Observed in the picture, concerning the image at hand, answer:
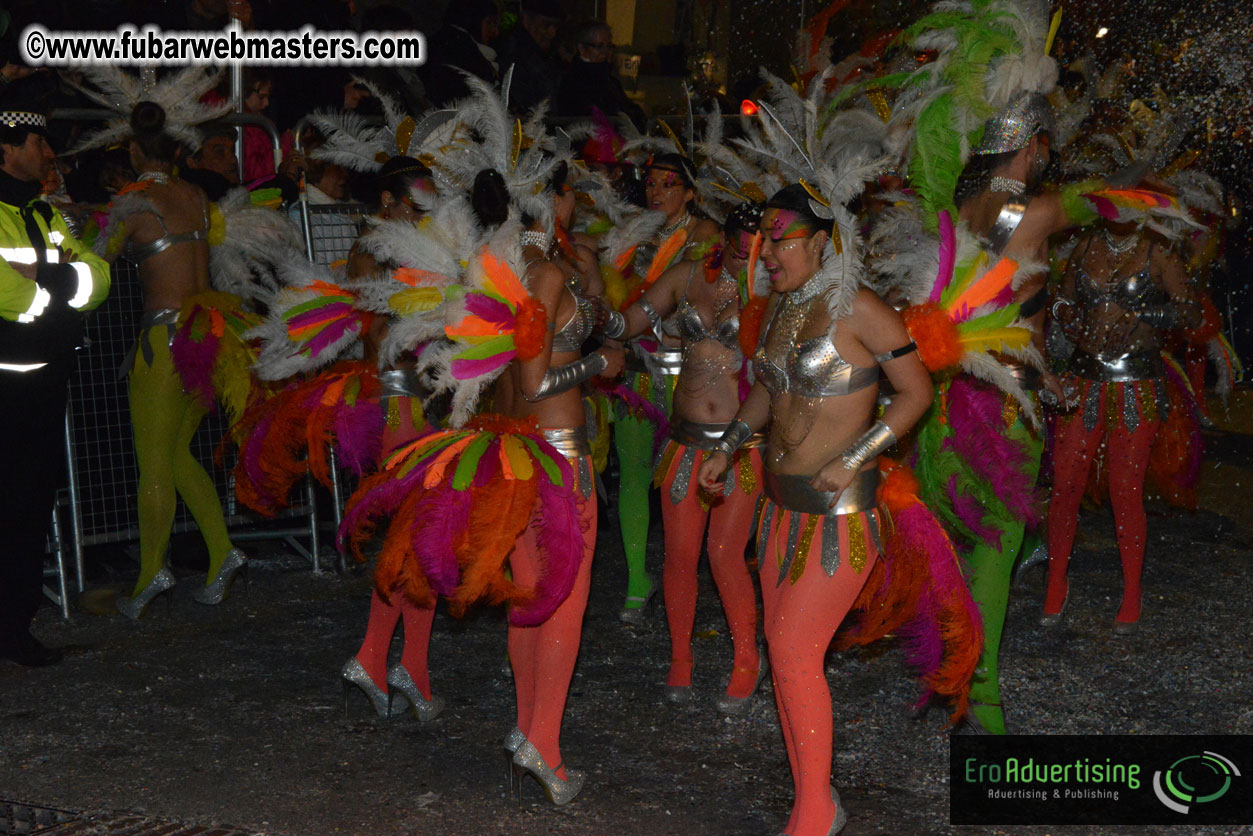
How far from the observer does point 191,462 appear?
5.89m

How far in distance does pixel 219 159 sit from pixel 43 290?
2.60 metres

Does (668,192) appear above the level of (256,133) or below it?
below

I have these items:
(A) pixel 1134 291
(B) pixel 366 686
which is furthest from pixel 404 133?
(A) pixel 1134 291

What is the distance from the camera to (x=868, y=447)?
3.37 meters

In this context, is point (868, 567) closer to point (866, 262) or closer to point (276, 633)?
point (866, 262)

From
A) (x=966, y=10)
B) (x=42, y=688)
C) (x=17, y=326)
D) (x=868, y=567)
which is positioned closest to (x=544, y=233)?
(x=868, y=567)

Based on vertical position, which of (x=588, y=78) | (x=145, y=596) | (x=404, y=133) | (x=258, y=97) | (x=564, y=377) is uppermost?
(x=588, y=78)

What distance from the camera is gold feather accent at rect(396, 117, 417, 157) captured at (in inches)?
181

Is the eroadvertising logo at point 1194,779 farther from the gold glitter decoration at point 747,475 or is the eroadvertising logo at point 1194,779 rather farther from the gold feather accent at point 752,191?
the gold feather accent at point 752,191

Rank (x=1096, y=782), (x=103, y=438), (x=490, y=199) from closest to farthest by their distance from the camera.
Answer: (x=490, y=199) < (x=1096, y=782) < (x=103, y=438)

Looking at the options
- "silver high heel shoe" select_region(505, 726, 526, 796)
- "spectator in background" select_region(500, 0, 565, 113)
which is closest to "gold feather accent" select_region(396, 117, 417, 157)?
"silver high heel shoe" select_region(505, 726, 526, 796)

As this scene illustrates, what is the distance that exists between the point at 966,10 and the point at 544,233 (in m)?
1.73

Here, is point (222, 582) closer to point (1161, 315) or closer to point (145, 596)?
point (145, 596)

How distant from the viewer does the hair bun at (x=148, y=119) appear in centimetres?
553
